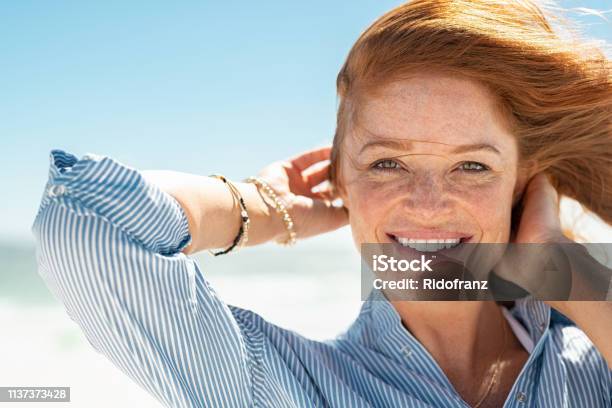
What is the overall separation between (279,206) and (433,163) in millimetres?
617

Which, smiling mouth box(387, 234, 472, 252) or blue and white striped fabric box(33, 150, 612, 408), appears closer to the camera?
blue and white striped fabric box(33, 150, 612, 408)

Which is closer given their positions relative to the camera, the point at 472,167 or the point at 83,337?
the point at 472,167

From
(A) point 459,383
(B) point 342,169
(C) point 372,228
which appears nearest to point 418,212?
(C) point 372,228

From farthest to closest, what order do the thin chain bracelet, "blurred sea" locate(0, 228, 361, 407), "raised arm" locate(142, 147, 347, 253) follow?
"blurred sea" locate(0, 228, 361, 407) < the thin chain bracelet < "raised arm" locate(142, 147, 347, 253)

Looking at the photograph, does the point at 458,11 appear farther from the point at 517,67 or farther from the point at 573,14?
the point at 573,14

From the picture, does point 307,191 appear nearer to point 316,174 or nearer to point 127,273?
point 316,174

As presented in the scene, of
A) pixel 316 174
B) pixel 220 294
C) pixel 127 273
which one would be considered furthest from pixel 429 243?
pixel 220 294

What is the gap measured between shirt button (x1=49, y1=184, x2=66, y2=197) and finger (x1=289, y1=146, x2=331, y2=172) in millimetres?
1322

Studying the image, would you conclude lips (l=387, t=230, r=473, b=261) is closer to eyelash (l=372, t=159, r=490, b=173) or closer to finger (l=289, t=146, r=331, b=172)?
eyelash (l=372, t=159, r=490, b=173)

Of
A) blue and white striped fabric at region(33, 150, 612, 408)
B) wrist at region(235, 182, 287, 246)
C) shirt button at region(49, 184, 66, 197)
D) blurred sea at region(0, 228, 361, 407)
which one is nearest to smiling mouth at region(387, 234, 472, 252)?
blue and white striped fabric at region(33, 150, 612, 408)

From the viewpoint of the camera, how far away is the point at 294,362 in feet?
6.81

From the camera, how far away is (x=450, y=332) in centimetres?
236

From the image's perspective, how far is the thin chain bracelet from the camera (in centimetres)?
243

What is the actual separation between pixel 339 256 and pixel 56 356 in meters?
9.51
